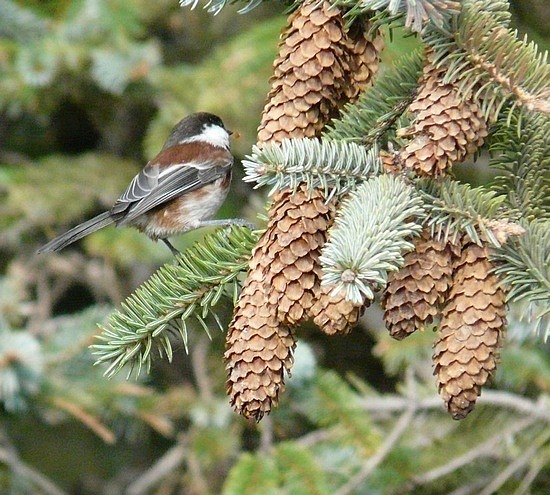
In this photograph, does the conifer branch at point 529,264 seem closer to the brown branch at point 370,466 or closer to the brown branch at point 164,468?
the brown branch at point 370,466

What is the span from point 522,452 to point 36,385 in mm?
1821

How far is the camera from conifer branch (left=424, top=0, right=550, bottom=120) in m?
1.55

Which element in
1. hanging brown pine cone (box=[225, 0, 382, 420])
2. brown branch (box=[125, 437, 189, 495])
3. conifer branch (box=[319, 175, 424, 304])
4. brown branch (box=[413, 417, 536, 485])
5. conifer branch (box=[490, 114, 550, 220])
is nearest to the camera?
conifer branch (box=[319, 175, 424, 304])

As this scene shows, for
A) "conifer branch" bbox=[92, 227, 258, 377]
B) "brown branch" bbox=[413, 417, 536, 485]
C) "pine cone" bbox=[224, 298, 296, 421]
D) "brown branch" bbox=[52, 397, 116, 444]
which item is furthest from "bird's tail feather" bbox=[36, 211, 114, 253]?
"brown branch" bbox=[413, 417, 536, 485]

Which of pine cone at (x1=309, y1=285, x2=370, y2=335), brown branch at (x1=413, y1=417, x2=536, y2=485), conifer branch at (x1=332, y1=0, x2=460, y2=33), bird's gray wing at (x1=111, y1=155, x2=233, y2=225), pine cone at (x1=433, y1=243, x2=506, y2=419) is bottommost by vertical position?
brown branch at (x1=413, y1=417, x2=536, y2=485)

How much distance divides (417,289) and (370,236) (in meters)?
0.18

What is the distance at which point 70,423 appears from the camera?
4824 mm

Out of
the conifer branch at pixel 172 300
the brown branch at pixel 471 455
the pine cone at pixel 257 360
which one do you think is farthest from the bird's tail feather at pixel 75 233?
the brown branch at pixel 471 455

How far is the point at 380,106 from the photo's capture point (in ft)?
6.02

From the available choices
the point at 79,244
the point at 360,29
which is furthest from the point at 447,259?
the point at 79,244

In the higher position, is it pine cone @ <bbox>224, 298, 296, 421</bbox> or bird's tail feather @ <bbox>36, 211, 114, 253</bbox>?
bird's tail feather @ <bbox>36, 211, 114, 253</bbox>

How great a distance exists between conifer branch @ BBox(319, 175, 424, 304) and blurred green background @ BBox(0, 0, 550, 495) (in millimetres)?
584

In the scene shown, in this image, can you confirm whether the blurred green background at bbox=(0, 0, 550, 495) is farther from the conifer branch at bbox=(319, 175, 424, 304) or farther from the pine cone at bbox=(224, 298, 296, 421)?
the conifer branch at bbox=(319, 175, 424, 304)

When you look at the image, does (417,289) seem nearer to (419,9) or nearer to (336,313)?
(336,313)
